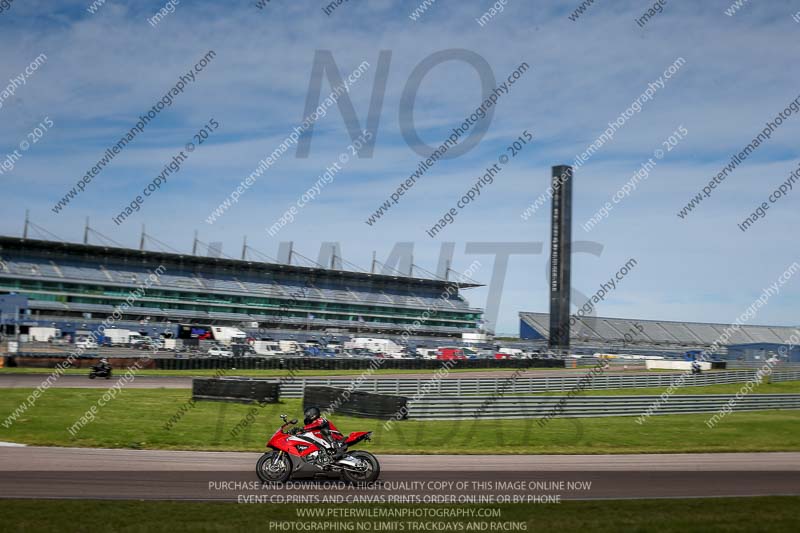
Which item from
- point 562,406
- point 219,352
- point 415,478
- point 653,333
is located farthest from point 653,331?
point 415,478

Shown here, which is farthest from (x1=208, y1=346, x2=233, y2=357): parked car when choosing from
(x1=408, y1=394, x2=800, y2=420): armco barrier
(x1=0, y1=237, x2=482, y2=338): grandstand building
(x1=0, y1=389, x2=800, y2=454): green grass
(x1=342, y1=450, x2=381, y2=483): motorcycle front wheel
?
(x1=342, y1=450, x2=381, y2=483): motorcycle front wheel

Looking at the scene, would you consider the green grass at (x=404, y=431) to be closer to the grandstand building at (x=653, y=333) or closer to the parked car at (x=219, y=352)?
the parked car at (x=219, y=352)

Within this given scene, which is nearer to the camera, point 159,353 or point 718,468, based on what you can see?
point 718,468

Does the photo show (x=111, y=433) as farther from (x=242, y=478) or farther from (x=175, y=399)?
(x=175, y=399)

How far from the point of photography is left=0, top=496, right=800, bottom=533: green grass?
9.73 m

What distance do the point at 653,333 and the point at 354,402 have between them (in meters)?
99.9

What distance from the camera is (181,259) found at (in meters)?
97.6

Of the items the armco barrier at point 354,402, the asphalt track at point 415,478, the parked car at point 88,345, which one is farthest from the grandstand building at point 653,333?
the asphalt track at point 415,478

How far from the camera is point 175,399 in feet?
94.6

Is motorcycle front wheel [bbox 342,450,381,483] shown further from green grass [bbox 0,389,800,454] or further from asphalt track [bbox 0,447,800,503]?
green grass [bbox 0,389,800,454]

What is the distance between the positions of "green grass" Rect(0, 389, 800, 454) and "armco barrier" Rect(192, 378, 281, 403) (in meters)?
0.46

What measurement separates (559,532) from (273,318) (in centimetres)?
9149

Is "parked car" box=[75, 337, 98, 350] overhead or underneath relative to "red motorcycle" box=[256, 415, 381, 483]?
underneath

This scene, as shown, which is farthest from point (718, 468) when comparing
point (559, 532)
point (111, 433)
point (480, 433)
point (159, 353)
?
point (159, 353)
